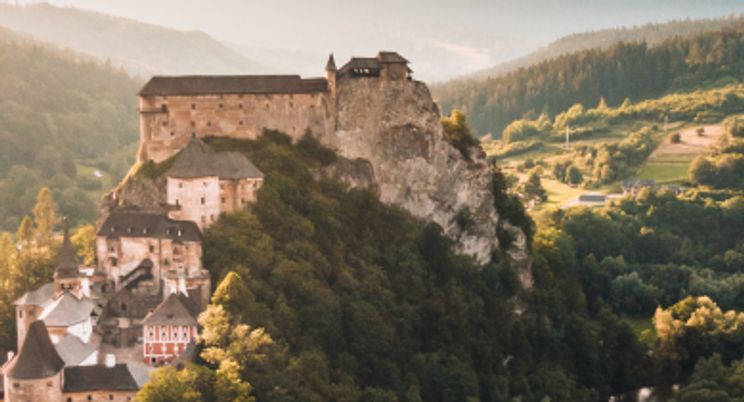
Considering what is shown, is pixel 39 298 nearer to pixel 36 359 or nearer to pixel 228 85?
pixel 36 359

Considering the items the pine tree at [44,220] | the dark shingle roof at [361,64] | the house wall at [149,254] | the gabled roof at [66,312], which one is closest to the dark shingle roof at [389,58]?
the dark shingle roof at [361,64]

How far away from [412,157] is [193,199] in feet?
81.2

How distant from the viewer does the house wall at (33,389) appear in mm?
67269

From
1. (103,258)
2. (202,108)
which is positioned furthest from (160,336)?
(202,108)

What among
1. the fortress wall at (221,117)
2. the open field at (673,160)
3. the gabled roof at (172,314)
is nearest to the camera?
the gabled roof at (172,314)

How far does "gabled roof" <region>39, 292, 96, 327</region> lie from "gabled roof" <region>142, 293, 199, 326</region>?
408cm

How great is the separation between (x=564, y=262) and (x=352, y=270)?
147 feet

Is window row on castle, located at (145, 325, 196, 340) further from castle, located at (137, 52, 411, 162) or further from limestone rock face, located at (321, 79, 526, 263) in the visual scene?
limestone rock face, located at (321, 79, 526, 263)

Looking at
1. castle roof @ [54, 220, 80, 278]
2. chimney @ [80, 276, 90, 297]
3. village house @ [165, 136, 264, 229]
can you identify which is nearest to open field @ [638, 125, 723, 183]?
village house @ [165, 136, 264, 229]

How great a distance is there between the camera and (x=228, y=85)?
9644 cm

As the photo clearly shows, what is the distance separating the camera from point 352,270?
90.7m

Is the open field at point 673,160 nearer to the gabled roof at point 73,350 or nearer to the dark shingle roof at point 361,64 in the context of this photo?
the dark shingle roof at point 361,64

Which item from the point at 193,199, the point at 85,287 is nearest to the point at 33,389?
the point at 85,287

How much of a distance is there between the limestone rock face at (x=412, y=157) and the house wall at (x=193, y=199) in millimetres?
15582
